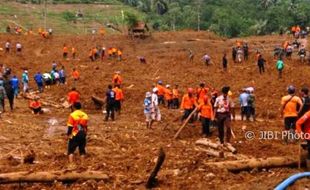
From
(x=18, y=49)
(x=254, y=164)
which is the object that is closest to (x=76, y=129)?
(x=254, y=164)

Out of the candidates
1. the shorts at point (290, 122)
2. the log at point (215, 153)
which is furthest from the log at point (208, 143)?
the shorts at point (290, 122)

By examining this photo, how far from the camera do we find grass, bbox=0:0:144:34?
7094 cm

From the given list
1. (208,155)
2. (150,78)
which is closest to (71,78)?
(150,78)

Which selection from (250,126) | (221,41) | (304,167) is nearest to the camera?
(304,167)

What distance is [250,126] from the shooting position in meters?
19.4

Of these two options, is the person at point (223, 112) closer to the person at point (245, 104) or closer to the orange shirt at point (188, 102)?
the orange shirt at point (188, 102)

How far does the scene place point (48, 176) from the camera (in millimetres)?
11195

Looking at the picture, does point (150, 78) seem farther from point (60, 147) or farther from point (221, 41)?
point (60, 147)

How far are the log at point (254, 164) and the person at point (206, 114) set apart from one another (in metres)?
4.72

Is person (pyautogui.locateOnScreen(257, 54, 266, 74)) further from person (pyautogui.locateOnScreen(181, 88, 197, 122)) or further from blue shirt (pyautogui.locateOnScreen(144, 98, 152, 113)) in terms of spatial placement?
blue shirt (pyautogui.locateOnScreen(144, 98, 152, 113))

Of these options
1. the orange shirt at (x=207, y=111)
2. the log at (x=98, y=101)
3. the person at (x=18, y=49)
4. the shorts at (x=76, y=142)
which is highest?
the person at (x=18, y=49)

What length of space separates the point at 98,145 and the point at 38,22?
58.0 metres

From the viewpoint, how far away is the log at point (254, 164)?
11945mm

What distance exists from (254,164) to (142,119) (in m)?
11.2
